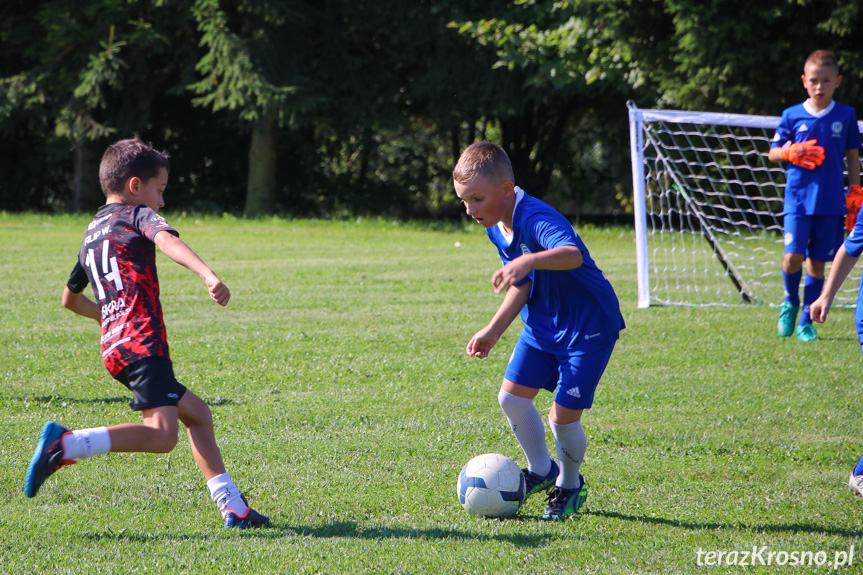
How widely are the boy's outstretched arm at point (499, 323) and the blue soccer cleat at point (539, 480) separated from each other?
0.85 m

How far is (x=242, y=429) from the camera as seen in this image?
16.5 ft

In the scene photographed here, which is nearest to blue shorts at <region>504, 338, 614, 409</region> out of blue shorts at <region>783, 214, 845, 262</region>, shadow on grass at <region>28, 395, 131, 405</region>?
shadow on grass at <region>28, 395, 131, 405</region>

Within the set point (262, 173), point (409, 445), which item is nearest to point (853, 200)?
point (409, 445)

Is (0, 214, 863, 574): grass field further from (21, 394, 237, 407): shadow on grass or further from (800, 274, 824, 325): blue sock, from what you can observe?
(800, 274, 824, 325): blue sock

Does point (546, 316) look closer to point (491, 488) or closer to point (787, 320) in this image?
point (491, 488)

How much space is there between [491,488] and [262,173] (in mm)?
19913

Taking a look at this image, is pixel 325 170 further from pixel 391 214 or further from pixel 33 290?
pixel 33 290

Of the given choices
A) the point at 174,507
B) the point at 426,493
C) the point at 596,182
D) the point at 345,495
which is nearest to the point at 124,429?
the point at 174,507

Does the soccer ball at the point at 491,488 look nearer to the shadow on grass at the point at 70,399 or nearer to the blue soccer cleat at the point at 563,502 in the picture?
the blue soccer cleat at the point at 563,502

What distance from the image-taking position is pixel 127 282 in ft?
11.7

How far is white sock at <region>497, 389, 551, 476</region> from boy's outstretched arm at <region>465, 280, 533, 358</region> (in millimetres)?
435

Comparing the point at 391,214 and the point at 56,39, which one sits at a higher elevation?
the point at 56,39

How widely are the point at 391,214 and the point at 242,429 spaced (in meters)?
21.6

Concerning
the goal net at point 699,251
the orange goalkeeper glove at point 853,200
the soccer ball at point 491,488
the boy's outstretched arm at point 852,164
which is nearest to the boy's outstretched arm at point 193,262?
the soccer ball at point 491,488
